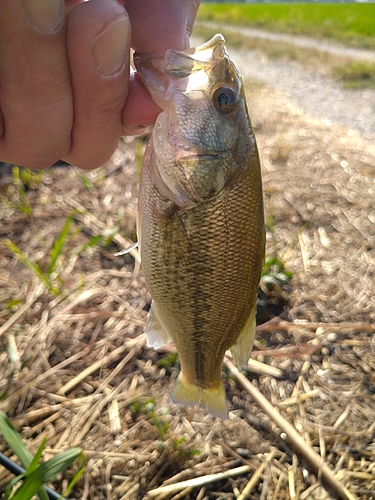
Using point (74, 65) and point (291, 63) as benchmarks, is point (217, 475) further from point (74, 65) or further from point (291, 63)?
point (291, 63)

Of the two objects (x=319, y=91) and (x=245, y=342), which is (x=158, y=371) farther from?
(x=319, y=91)

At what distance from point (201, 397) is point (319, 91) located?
350 inches

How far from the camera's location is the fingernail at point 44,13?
1.08 metres

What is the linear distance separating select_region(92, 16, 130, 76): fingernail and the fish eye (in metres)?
0.32

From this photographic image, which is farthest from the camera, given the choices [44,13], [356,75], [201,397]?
[356,75]

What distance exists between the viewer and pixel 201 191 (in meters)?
1.45

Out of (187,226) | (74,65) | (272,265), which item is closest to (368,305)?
(272,265)

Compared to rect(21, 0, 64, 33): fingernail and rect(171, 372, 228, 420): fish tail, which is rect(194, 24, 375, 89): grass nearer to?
rect(171, 372, 228, 420): fish tail

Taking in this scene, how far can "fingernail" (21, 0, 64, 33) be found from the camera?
1.08 metres

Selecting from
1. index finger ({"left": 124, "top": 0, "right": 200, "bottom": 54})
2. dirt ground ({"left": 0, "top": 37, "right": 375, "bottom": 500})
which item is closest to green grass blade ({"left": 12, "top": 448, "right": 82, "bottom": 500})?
dirt ground ({"left": 0, "top": 37, "right": 375, "bottom": 500})

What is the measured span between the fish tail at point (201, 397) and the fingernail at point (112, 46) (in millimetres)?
1211

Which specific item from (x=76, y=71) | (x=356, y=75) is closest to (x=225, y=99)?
(x=76, y=71)

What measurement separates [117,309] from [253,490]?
127 cm

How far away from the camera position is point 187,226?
1.48 metres
